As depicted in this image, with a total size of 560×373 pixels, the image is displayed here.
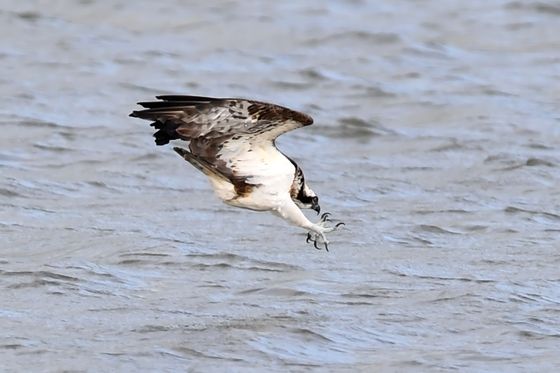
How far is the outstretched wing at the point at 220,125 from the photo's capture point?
795 cm

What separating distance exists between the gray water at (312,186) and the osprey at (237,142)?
2.31 feet

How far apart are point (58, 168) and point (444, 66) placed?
205 inches

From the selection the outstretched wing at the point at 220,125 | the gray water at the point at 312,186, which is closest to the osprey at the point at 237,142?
the outstretched wing at the point at 220,125

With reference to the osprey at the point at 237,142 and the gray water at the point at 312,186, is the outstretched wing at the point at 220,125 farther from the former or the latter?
the gray water at the point at 312,186

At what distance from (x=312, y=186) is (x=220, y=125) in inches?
161

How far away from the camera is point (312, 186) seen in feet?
40.0

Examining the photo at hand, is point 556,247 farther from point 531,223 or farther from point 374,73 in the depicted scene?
point 374,73

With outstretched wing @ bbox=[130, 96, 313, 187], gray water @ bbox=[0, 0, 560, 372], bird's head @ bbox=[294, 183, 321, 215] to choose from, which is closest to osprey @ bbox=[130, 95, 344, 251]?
outstretched wing @ bbox=[130, 96, 313, 187]

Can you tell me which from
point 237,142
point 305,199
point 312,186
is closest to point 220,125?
point 237,142

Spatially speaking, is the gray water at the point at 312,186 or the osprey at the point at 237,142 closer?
the osprey at the point at 237,142

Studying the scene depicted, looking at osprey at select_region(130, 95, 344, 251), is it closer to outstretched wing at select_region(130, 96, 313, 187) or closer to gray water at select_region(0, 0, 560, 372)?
outstretched wing at select_region(130, 96, 313, 187)

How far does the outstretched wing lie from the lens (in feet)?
26.1

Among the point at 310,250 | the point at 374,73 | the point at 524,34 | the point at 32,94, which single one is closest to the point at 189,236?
the point at 310,250

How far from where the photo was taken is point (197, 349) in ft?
27.2
